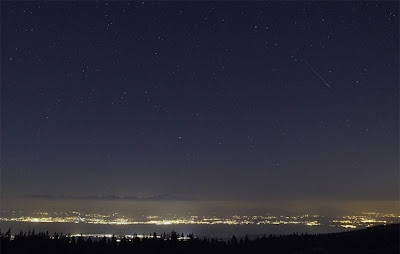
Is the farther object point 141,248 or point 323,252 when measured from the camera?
point 141,248

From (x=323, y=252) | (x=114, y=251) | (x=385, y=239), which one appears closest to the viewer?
(x=323, y=252)

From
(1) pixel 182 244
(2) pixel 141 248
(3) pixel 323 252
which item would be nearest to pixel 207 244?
(1) pixel 182 244

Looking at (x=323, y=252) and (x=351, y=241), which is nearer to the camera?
(x=323, y=252)

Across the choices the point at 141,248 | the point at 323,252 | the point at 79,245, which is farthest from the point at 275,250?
the point at 79,245

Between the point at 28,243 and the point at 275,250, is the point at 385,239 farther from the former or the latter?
the point at 28,243

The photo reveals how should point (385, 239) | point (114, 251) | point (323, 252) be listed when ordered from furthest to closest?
point (114, 251) < point (385, 239) < point (323, 252)

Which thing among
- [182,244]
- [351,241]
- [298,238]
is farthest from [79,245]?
[351,241]

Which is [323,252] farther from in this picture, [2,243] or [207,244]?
[2,243]
